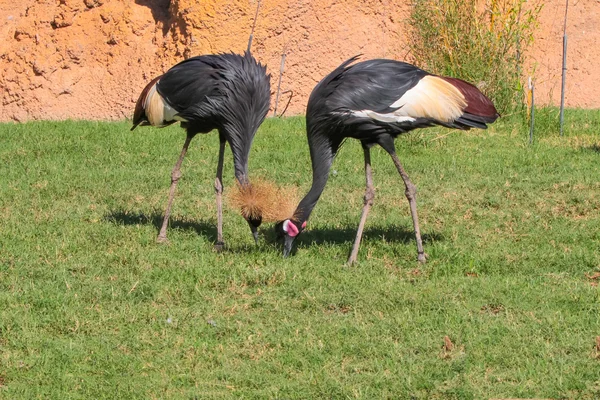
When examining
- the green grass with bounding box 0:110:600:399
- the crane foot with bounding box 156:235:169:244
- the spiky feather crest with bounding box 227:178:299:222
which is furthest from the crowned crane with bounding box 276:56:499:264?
the crane foot with bounding box 156:235:169:244

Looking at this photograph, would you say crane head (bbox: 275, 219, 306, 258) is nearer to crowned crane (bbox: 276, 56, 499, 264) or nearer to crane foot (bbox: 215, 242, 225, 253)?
crowned crane (bbox: 276, 56, 499, 264)

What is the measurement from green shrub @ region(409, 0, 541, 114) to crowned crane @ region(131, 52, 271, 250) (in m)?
4.37

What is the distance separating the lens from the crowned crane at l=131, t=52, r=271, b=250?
22.7 feet

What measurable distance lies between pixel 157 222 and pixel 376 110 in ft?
7.33

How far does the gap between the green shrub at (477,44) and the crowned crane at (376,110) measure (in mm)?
4264

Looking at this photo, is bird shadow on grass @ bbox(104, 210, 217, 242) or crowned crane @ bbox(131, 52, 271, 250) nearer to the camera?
crowned crane @ bbox(131, 52, 271, 250)

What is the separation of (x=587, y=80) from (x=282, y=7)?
436cm

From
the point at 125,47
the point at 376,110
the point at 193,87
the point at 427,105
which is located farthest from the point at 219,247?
the point at 125,47

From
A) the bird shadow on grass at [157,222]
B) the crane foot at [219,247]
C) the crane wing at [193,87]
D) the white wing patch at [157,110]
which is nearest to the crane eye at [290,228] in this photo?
the crane foot at [219,247]

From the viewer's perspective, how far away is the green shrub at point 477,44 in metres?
10.8

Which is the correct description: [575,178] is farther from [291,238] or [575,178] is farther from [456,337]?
[456,337]

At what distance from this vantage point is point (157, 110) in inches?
287

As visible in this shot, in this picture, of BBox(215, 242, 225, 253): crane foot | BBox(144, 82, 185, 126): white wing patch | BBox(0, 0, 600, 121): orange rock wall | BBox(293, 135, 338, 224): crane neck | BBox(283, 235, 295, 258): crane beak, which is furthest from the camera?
BBox(0, 0, 600, 121): orange rock wall

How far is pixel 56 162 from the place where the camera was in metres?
9.31
